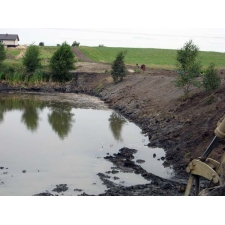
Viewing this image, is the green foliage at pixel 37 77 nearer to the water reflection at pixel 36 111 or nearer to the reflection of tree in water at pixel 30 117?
the water reflection at pixel 36 111

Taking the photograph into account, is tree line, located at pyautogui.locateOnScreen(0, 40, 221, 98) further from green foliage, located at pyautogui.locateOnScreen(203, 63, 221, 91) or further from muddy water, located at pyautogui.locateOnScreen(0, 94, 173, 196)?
muddy water, located at pyautogui.locateOnScreen(0, 94, 173, 196)

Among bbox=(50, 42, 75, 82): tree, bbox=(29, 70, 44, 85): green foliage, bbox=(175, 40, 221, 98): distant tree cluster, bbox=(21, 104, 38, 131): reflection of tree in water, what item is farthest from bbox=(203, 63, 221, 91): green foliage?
bbox=(29, 70, 44, 85): green foliage

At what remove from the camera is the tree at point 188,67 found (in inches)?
1123

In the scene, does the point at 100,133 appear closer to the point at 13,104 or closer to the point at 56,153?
the point at 56,153

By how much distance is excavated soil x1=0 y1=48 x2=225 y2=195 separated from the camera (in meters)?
18.7

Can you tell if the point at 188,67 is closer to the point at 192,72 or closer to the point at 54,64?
the point at 192,72

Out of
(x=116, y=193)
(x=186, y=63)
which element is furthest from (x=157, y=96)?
(x=116, y=193)

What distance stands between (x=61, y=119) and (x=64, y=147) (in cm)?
980

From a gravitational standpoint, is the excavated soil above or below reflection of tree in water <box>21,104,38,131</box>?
above

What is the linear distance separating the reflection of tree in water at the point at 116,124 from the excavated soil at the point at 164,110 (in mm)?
730

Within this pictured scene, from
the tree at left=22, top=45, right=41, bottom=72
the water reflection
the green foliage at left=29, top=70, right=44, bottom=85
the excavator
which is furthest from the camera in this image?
the tree at left=22, top=45, right=41, bottom=72

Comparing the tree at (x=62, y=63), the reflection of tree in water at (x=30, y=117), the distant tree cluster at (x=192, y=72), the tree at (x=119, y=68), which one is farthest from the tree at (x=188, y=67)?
the tree at (x=62, y=63)

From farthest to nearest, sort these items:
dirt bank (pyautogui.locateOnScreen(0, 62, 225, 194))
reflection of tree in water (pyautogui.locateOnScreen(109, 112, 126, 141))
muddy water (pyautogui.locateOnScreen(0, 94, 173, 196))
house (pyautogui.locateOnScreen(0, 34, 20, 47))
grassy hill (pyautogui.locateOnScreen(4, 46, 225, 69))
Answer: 1. house (pyautogui.locateOnScreen(0, 34, 20, 47))
2. grassy hill (pyautogui.locateOnScreen(4, 46, 225, 69))
3. reflection of tree in water (pyautogui.locateOnScreen(109, 112, 126, 141))
4. dirt bank (pyautogui.locateOnScreen(0, 62, 225, 194))
5. muddy water (pyautogui.locateOnScreen(0, 94, 173, 196))

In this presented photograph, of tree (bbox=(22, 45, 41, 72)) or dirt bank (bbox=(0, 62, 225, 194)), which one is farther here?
tree (bbox=(22, 45, 41, 72))
